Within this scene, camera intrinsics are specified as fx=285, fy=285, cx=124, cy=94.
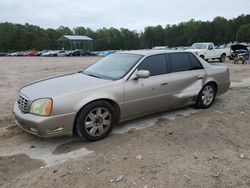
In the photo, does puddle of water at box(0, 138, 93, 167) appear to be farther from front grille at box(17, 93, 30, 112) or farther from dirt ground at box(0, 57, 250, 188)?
front grille at box(17, 93, 30, 112)

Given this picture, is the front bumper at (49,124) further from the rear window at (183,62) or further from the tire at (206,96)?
the tire at (206,96)

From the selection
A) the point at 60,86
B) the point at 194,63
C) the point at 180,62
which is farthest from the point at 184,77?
the point at 60,86

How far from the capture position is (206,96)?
6676 mm

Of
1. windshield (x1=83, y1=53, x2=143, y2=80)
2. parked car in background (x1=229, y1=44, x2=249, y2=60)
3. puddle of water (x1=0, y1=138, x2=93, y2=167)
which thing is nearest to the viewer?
puddle of water (x1=0, y1=138, x2=93, y2=167)

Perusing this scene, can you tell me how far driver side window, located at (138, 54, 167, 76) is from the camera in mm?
5529

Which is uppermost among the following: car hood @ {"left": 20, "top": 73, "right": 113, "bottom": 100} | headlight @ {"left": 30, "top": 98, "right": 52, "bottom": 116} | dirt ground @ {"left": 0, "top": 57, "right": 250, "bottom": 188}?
car hood @ {"left": 20, "top": 73, "right": 113, "bottom": 100}

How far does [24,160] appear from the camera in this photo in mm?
4195

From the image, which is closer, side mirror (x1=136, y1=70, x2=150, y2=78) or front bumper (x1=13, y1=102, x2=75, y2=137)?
front bumper (x1=13, y1=102, x2=75, y2=137)

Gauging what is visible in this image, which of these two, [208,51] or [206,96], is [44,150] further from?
[208,51]

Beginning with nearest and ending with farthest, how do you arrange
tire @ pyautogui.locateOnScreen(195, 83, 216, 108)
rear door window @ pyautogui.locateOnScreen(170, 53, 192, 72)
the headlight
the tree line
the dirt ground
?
the dirt ground < the headlight < rear door window @ pyautogui.locateOnScreen(170, 53, 192, 72) < tire @ pyautogui.locateOnScreen(195, 83, 216, 108) < the tree line

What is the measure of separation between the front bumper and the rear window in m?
2.61

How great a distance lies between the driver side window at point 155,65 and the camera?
5.53 m

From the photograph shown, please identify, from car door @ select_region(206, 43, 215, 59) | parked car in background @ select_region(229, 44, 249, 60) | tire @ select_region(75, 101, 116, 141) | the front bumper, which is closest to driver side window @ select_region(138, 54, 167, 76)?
tire @ select_region(75, 101, 116, 141)

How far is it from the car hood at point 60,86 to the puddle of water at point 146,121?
3.23 feet
